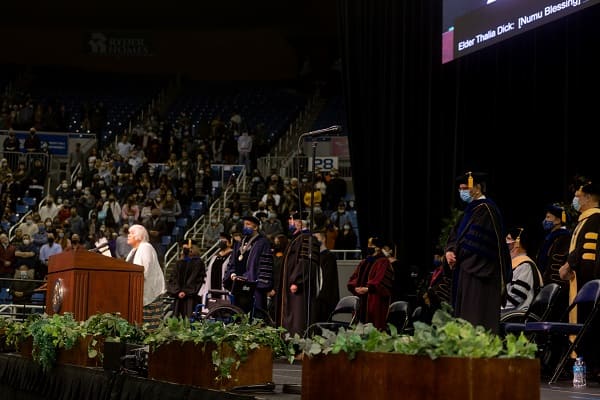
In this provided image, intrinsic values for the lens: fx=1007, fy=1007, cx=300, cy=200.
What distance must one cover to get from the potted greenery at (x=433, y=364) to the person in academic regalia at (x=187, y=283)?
8.63 m

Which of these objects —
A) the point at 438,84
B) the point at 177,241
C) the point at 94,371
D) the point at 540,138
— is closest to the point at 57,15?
the point at 177,241

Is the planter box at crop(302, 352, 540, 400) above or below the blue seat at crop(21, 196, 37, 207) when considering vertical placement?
below

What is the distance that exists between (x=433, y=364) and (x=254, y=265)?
301 inches

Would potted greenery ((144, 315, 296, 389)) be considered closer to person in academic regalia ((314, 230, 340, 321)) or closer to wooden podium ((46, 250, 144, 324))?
wooden podium ((46, 250, 144, 324))

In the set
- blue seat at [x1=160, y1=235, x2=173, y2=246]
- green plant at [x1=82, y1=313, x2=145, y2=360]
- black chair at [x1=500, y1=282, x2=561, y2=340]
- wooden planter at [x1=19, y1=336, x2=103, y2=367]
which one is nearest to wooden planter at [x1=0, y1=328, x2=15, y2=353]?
wooden planter at [x1=19, y1=336, x2=103, y2=367]

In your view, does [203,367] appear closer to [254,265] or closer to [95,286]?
[95,286]

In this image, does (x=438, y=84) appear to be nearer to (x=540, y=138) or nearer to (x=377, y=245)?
(x=540, y=138)

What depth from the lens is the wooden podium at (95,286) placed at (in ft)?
22.7

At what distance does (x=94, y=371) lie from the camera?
5.70 meters

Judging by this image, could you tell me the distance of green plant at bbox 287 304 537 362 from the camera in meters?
3.38

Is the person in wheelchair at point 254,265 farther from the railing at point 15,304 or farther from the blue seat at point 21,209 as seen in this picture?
→ the blue seat at point 21,209

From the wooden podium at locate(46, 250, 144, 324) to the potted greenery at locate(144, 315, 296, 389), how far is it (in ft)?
5.73

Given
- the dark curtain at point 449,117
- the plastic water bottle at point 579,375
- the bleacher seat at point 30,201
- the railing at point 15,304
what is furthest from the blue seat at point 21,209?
the plastic water bottle at point 579,375

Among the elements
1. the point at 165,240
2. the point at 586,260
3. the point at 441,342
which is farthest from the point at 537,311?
the point at 165,240
